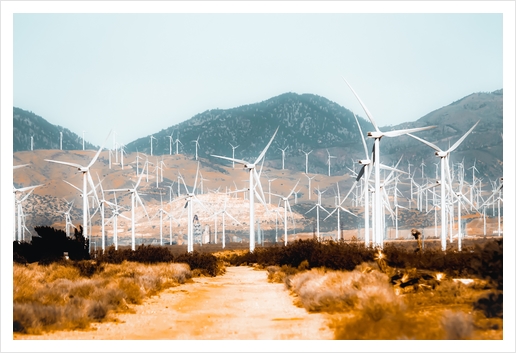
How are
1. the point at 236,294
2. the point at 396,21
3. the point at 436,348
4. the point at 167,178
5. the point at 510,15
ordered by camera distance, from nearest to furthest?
the point at 436,348 → the point at 510,15 → the point at 396,21 → the point at 236,294 → the point at 167,178

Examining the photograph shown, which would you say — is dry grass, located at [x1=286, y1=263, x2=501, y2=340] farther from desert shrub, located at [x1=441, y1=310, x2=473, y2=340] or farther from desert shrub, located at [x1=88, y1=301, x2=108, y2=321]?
desert shrub, located at [x1=88, y1=301, x2=108, y2=321]

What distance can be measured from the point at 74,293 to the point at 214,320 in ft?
19.4

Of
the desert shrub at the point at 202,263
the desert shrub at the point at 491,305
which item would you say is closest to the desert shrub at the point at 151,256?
the desert shrub at the point at 202,263

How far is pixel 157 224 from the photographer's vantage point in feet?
545

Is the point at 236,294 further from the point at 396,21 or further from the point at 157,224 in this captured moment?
the point at 157,224

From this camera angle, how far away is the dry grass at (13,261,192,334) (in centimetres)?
2100

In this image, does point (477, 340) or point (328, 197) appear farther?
point (328, 197)

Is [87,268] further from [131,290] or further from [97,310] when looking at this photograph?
[97,310]

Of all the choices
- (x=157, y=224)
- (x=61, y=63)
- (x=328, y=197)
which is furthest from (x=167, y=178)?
(x=61, y=63)

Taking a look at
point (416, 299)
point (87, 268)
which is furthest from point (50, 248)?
point (416, 299)

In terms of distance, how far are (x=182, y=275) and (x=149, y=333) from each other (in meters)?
17.9

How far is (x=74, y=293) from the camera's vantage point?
2644 centimetres

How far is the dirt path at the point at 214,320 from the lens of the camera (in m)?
20.1

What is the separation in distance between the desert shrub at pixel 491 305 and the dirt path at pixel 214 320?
13.6 feet
